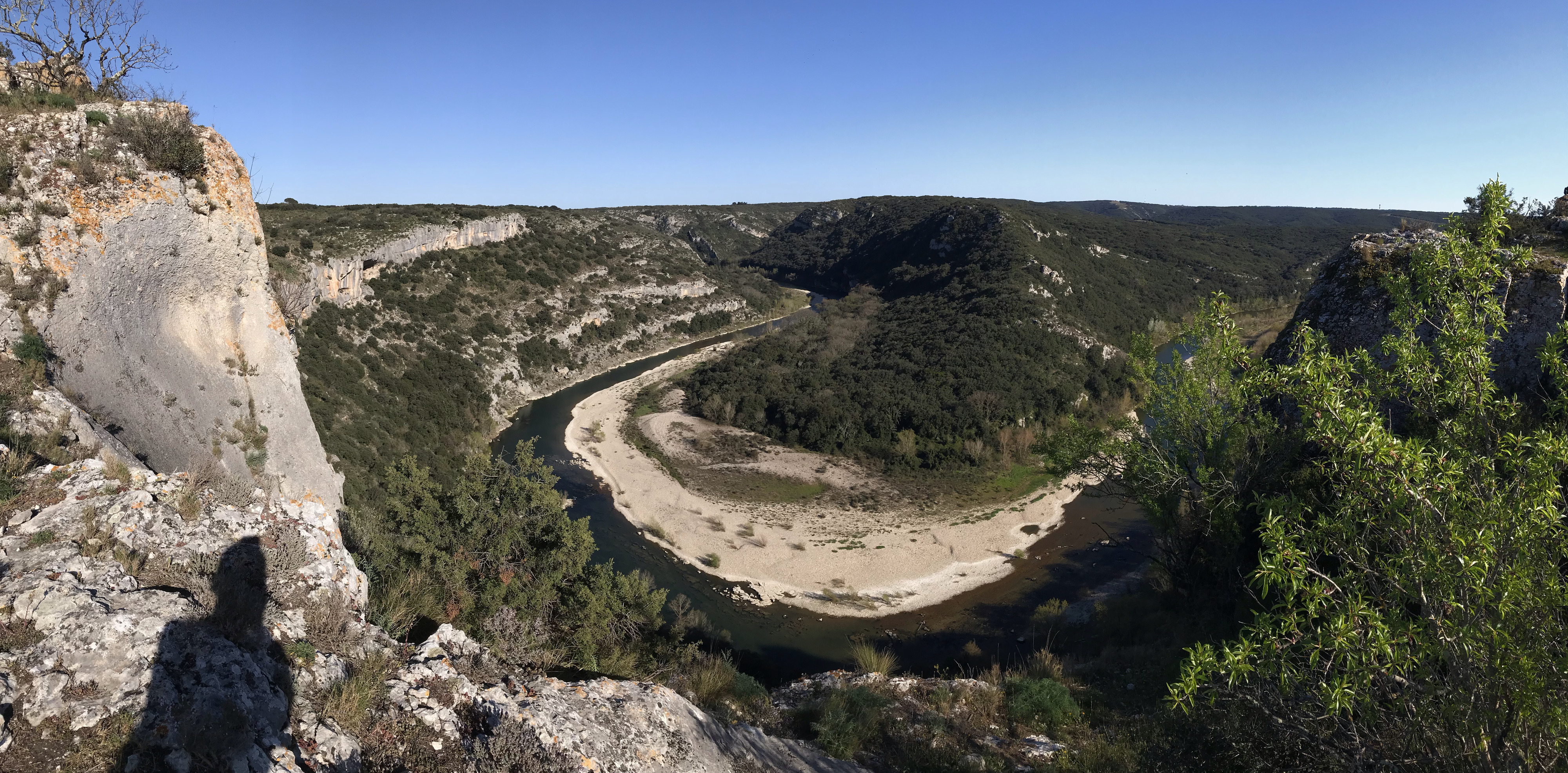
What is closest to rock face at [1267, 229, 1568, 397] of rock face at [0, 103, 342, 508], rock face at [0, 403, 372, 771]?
rock face at [0, 403, 372, 771]

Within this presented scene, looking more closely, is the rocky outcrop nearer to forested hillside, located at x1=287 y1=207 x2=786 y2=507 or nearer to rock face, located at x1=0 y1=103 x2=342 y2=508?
forested hillside, located at x1=287 y1=207 x2=786 y2=507

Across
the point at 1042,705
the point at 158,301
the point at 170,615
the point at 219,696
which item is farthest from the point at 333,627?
Result: the point at 1042,705

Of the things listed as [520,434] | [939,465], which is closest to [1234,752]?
[939,465]

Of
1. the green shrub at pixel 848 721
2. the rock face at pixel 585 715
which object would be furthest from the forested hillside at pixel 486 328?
the green shrub at pixel 848 721

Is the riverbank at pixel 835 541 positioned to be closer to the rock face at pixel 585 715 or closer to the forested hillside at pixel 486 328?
the forested hillside at pixel 486 328

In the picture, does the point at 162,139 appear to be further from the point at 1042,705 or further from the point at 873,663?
the point at 873,663

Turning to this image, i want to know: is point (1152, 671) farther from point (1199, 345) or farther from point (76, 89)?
point (76, 89)
